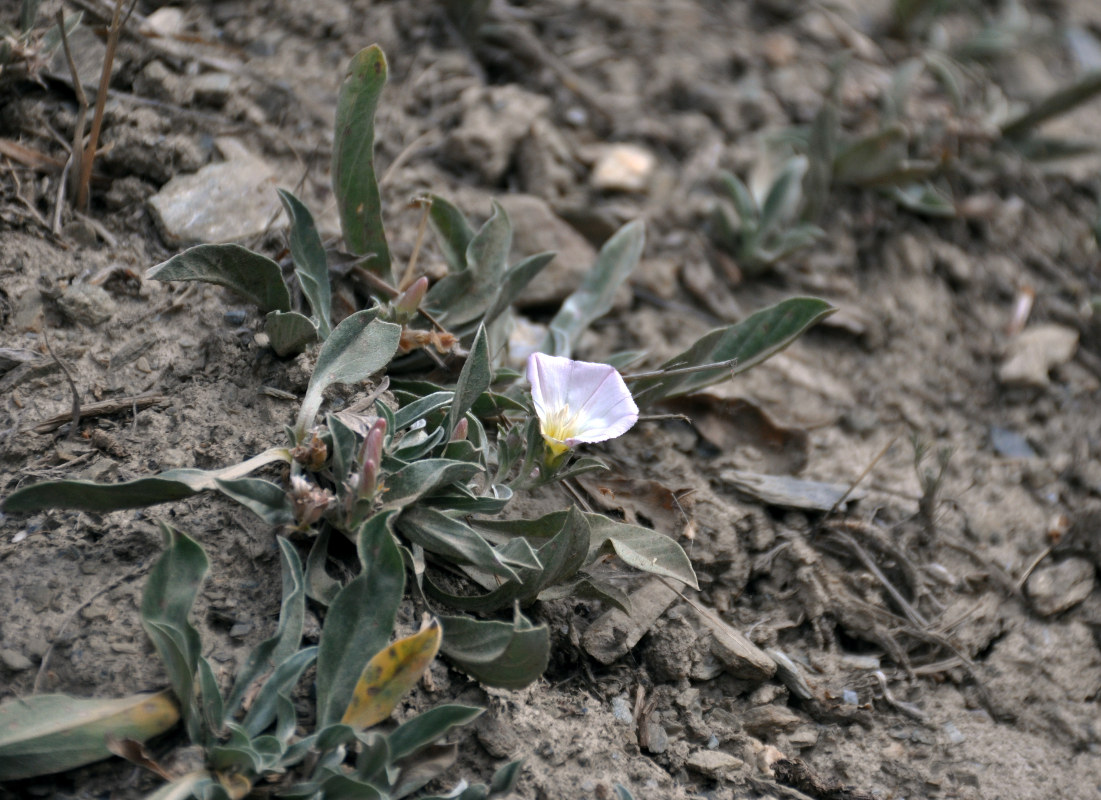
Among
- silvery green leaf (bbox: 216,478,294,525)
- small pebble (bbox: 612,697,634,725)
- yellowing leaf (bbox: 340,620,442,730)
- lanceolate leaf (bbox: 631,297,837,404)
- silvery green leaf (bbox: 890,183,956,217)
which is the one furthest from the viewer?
silvery green leaf (bbox: 890,183,956,217)

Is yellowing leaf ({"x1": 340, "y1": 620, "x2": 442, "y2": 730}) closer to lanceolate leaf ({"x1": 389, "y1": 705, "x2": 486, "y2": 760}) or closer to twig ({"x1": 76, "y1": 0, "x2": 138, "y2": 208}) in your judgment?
lanceolate leaf ({"x1": 389, "y1": 705, "x2": 486, "y2": 760})

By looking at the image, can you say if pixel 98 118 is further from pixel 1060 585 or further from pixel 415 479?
pixel 1060 585

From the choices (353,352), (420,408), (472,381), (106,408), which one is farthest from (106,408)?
(472,381)

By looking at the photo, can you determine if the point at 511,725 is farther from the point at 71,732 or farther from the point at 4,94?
the point at 4,94

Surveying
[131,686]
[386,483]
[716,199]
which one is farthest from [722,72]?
[131,686]

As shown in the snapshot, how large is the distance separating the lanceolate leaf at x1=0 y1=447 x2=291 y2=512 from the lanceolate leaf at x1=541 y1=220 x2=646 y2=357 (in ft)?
3.78

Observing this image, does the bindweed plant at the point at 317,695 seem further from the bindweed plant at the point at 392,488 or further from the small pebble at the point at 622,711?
the small pebble at the point at 622,711

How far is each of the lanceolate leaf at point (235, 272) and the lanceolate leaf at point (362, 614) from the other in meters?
0.76

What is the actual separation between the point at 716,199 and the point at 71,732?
2.76 m

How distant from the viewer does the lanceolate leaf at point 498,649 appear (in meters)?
1.58

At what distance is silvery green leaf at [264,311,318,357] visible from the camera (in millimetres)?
1941

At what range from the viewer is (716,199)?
332cm

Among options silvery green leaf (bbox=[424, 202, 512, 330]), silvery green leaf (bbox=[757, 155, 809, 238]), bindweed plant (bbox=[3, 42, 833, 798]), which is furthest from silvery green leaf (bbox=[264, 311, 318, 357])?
silvery green leaf (bbox=[757, 155, 809, 238])

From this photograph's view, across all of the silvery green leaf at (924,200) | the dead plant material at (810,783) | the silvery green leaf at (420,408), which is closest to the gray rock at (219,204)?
the silvery green leaf at (420,408)
